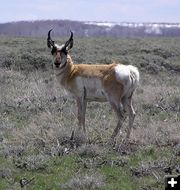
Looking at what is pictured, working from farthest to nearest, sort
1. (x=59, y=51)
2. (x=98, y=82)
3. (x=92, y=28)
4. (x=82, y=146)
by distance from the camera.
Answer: (x=92, y=28) → (x=59, y=51) → (x=98, y=82) → (x=82, y=146)

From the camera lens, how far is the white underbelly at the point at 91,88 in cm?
983

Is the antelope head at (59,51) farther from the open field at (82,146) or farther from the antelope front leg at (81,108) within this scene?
the open field at (82,146)

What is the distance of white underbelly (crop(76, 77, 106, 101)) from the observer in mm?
9828

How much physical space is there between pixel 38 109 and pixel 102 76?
10.5 ft

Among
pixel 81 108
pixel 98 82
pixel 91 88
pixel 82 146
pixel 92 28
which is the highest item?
pixel 98 82

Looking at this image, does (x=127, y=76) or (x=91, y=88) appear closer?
(x=127, y=76)

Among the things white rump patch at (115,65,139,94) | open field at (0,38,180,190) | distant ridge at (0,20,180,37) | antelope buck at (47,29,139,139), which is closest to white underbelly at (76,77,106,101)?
antelope buck at (47,29,139,139)

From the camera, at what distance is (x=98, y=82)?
9.84m

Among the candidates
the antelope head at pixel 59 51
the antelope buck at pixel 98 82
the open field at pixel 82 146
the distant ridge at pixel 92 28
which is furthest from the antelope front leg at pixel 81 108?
the distant ridge at pixel 92 28

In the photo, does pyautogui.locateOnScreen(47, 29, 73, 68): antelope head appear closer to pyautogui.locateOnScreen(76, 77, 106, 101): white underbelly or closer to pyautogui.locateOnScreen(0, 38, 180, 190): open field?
pyautogui.locateOnScreen(76, 77, 106, 101): white underbelly

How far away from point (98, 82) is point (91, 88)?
0.19 metres

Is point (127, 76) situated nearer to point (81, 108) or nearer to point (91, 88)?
point (91, 88)

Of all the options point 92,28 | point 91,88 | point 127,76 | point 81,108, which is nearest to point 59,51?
point 91,88

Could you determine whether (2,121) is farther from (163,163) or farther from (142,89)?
(142,89)
